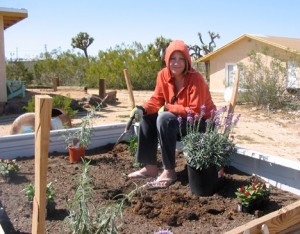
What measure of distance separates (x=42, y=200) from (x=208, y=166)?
5.04 feet

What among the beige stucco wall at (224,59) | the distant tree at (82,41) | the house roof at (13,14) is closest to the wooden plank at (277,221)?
the house roof at (13,14)

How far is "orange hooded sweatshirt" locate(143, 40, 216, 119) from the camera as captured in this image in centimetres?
308

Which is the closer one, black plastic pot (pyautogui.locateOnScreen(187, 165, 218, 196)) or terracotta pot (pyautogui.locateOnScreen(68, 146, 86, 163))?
black plastic pot (pyautogui.locateOnScreen(187, 165, 218, 196))

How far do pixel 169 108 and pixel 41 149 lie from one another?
5.99ft

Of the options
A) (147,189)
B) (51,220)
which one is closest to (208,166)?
(147,189)

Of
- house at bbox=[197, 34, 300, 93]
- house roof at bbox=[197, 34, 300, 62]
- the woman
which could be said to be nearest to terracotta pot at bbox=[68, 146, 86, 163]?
the woman

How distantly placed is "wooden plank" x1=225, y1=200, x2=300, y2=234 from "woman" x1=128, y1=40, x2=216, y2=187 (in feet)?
3.67

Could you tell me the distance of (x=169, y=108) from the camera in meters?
3.11

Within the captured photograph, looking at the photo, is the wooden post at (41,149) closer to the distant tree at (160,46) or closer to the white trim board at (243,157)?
the white trim board at (243,157)

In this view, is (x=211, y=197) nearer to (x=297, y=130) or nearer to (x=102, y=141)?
(x=102, y=141)

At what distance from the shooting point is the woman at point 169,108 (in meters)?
3.01

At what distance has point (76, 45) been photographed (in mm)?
36094

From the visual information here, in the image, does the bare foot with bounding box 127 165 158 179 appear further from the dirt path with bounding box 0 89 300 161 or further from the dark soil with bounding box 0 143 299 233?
the dirt path with bounding box 0 89 300 161

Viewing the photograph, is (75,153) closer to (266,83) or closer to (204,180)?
(204,180)
